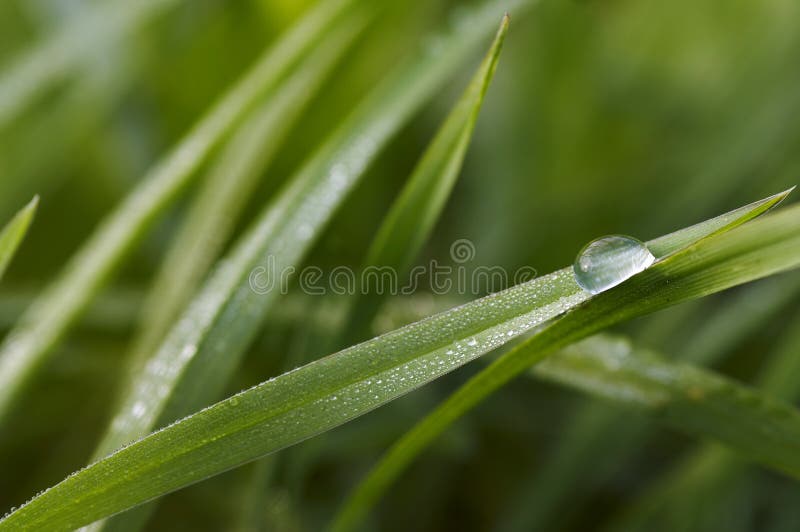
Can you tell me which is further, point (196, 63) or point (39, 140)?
point (196, 63)

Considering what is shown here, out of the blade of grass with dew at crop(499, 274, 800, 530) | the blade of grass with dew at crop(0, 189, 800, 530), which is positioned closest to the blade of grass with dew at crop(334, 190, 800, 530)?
the blade of grass with dew at crop(0, 189, 800, 530)

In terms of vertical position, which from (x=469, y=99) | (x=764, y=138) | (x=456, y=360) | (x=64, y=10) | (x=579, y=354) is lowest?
(x=456, y=360)

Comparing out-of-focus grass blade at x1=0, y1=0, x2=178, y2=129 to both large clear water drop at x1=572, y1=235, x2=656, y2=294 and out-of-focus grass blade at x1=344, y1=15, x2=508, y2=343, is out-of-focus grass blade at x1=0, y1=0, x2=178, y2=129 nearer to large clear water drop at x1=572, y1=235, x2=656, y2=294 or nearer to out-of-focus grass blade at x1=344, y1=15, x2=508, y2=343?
out-of-focus grass blade at x1=344, y1=15, x2=508, y2=343

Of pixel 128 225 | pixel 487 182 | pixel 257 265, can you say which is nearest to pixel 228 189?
pixel 128 225

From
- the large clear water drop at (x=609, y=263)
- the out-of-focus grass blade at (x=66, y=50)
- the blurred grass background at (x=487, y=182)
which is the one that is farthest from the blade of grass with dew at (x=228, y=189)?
the large clear water drop at (x=609, y=263)

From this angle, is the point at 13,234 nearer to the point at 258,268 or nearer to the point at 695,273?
the point at 258,268

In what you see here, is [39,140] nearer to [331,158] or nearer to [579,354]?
[331,158]

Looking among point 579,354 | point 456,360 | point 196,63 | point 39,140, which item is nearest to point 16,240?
point 456,360

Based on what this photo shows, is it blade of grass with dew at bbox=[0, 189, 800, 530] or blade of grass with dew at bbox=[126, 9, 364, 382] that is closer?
blade of grass with dew at bbox=[0, 189, 800, 530]
